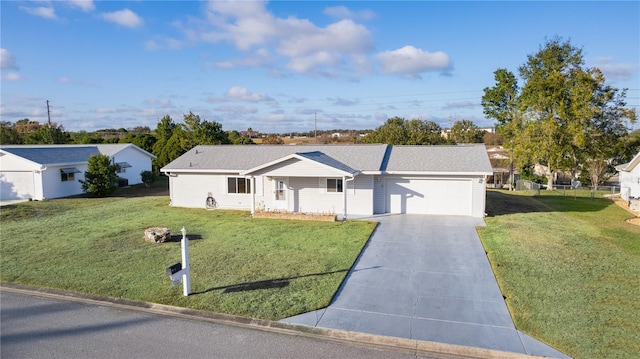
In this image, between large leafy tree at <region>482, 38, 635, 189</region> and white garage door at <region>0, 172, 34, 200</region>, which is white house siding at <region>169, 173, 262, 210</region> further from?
large leafy tree at <region>482, 38, 635, 189</region>

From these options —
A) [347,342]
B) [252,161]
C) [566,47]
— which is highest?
[566,47]

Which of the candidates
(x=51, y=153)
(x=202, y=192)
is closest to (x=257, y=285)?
(x=202, y=192)

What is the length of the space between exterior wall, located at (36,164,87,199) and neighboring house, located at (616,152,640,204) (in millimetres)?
34774

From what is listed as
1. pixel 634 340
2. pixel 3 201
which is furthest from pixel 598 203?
pixel 3 201

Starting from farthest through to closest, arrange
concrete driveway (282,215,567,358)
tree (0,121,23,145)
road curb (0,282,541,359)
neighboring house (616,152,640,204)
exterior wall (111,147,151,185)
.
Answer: tree (0,121,23,145) < exterior wall (111,147,151,185) < neighboring house (616,152,640,204) < concrete driveway (282,215,567,358) < road curb (0,282,541,359)

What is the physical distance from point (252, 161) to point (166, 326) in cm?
1374

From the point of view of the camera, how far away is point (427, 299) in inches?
338

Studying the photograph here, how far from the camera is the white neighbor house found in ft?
74.2

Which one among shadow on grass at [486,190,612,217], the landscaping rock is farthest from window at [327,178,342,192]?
the landscaping rock

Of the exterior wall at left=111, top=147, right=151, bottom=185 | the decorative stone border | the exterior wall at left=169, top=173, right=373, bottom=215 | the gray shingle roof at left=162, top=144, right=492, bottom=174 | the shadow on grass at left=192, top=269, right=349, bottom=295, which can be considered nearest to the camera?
the shadow on grass at left=192, top=269, right=349, bottom=295

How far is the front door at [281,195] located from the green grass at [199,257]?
5.96ft

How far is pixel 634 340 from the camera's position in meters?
6.60

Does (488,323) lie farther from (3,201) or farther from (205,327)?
(3,201)

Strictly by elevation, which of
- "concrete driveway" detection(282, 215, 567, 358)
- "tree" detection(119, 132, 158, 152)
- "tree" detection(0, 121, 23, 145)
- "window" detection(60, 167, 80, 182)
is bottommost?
"concrete driveway" detection(282, 215, 567, 358)
